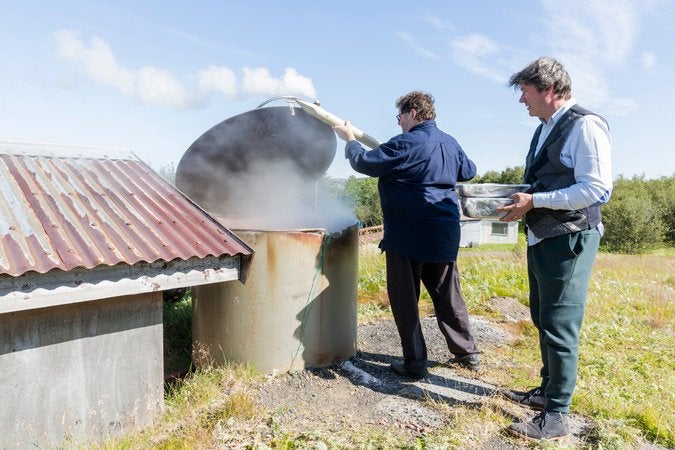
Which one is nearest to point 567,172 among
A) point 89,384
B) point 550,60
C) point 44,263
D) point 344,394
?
point 550,60

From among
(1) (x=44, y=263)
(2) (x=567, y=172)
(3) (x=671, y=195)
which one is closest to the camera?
(1) (x=44, y=263)

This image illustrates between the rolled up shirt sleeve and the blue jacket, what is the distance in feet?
3.98

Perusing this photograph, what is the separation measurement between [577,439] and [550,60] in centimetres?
251

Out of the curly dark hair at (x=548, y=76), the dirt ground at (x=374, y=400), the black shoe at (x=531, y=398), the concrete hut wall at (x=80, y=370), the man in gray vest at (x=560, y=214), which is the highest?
the curly dark hair at (x=548, y=76)

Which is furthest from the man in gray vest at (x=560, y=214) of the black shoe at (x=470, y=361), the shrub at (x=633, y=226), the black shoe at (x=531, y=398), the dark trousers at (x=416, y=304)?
the shrub at (x=633, y=226)

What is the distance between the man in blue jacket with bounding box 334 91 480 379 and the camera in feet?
12.9

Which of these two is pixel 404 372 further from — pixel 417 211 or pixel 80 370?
pixel 80 370

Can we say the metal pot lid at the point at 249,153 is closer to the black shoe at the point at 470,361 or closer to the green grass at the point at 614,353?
the green grass at the point at 614,353

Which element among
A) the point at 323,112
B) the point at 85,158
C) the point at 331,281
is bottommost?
the point at 331,281

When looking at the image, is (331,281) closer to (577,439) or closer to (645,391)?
(577,439)

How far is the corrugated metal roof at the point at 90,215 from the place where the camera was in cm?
293

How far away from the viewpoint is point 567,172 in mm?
2982

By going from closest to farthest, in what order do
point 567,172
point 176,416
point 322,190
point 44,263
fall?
point 44,263
point 567,172
point 176,416
point 322,190

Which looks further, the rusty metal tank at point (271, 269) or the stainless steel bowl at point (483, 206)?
the rusty metal tank at point (271, 269)
